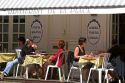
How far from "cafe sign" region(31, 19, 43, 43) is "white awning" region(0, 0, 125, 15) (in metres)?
1.98

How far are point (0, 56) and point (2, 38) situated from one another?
2.76m

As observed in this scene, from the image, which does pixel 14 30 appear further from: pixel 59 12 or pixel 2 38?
pixel 59 12

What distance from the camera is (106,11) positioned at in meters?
13.2

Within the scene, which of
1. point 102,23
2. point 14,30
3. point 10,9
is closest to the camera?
point 10,9

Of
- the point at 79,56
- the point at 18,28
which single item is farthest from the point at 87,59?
the point at 18,28

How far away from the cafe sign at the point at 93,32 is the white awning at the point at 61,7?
6.67 feet

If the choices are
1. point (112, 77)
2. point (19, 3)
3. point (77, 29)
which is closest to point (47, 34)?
point (77, 29)

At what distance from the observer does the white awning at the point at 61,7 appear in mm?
13328

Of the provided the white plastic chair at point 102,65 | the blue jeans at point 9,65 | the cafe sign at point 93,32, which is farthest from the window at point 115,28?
the blue jeans at point 9,65

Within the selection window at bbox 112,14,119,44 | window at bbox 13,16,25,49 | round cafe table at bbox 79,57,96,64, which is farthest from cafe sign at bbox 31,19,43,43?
round cafe table at bbox 79,57,96,64

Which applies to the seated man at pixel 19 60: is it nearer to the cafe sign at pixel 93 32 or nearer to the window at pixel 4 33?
the cafe sign at pixel 93 32

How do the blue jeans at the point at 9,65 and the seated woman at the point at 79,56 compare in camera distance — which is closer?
the seated woman at the point at 79,56

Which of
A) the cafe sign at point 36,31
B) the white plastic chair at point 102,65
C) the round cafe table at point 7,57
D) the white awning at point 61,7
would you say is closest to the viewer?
the white awning at point 61,7

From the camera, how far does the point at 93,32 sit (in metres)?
16.2
